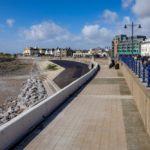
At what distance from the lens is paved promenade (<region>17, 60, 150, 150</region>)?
794 cm

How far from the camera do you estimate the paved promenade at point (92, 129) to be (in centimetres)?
794

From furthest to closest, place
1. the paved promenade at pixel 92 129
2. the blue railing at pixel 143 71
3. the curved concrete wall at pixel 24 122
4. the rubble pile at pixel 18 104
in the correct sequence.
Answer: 1. the rubble pile at pixel 18 104
2. the blue railing at pixel 143 71
3. the paved promenade at pixel 92 129
4. the curved concrete wall at pixel 24 122

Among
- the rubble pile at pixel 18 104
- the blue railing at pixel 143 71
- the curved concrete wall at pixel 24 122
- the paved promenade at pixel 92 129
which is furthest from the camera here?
the rubble pile at pixel 18 104

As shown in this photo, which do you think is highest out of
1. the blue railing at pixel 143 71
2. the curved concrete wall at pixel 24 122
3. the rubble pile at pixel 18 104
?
the blue railing at pixel 143 71

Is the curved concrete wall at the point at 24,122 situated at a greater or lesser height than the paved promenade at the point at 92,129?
greater

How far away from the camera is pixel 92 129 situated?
373 inches

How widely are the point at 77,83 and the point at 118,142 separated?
445 inches

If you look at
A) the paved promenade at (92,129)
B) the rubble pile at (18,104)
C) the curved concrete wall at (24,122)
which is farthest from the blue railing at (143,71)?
the rubble pile at (18,104)

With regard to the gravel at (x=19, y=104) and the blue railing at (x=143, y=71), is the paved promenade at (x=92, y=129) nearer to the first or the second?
the blue railing at (x=143, y=71)

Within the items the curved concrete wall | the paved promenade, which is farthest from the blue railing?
the curved concrete wall

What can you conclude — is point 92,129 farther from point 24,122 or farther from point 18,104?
point 18,104

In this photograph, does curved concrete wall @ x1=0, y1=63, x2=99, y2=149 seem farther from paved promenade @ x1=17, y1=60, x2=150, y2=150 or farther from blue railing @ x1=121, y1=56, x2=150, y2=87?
blue railing @ x1=121, y1=56, x2=150, y2=87

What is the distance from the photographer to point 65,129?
952 cm

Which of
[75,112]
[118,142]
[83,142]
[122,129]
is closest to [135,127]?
[122,129]
